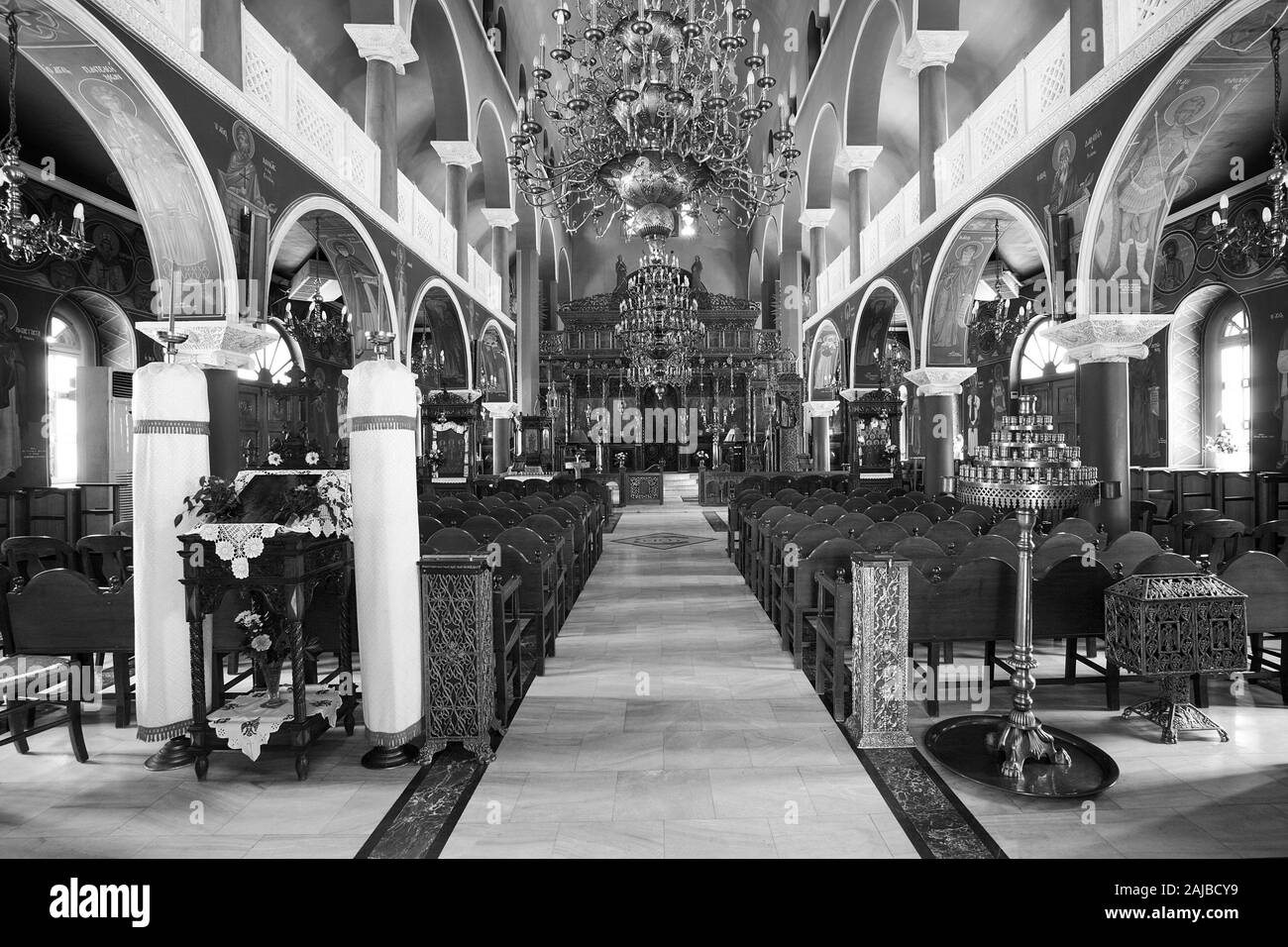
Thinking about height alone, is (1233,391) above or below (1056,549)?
above

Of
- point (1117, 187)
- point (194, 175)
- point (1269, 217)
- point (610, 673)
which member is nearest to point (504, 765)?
point (610, 673)

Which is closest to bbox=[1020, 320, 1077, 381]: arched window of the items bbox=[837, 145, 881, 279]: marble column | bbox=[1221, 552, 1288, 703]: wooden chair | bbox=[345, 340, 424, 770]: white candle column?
bbox=[837, 145, 881, 279]: marble column

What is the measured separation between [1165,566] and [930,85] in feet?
33.0

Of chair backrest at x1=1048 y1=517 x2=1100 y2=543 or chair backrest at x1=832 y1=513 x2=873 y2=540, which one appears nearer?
chair backrest at x1=1048 y1=517 x2=1100 y2=543

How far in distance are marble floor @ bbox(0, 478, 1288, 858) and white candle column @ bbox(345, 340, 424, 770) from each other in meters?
0.28

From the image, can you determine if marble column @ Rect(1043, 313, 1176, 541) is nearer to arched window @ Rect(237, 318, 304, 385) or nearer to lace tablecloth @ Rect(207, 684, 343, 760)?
lace tablecloth @ Rect(207, 684, 343, 760)

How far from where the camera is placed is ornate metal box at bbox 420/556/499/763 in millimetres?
3674

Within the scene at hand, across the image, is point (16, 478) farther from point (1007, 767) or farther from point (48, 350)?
point (1007, 767)

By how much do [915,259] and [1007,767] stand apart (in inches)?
419

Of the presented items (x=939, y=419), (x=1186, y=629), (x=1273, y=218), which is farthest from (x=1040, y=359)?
(x=1186, y=629)

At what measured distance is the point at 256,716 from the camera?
3.58 meters

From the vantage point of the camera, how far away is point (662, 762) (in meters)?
3.62

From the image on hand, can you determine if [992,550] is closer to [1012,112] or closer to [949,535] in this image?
[949,535]

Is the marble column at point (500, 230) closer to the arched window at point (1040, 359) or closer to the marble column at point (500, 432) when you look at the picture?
the marble column at point (500, 432)
